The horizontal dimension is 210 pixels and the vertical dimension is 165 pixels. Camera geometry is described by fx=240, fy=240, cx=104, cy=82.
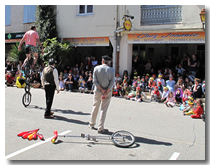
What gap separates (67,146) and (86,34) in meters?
11.2

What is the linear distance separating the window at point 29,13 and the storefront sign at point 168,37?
7895 millimetres

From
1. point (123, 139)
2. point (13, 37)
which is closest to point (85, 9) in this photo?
point (13, 37)

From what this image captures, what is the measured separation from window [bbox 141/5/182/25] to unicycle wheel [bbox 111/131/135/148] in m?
9.25

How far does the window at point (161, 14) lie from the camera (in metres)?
13.0

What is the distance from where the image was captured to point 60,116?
7.81 meters

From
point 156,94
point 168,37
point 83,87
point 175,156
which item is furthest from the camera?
point 83,87

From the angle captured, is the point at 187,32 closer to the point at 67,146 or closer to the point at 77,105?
the point at 77,105

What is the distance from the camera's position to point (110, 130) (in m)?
6.53

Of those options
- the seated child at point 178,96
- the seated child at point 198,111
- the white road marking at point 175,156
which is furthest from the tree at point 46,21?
the white road marking at point 175,156

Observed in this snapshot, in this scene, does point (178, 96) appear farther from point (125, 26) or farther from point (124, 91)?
point (125, 26)

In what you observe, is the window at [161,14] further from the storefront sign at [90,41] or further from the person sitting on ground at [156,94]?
the person sitting on ground at [156,94]

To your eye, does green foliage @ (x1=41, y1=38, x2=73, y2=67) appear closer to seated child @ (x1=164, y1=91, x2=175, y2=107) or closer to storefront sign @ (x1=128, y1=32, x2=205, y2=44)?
storefront sign @ (x1=128, y1=32, x2=205, y2=44)

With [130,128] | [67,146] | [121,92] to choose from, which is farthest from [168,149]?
[121,92]

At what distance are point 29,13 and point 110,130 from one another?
14255mm
